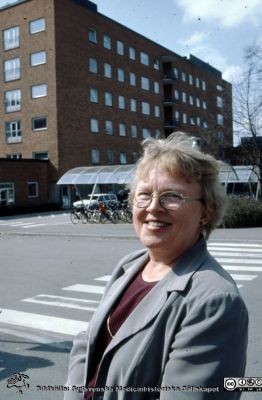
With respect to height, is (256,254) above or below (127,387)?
below

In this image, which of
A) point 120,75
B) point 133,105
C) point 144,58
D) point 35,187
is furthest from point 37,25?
point 144,58

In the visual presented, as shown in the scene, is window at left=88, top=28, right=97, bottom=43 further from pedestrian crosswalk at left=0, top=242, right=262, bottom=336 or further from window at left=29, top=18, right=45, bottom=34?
pedestrian crosswalk at left=0, top=242, right=262, bottom=336

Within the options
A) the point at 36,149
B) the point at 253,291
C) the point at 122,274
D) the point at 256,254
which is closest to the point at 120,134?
the point at 36,149

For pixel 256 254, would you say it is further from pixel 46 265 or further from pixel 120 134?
pixel 120 134

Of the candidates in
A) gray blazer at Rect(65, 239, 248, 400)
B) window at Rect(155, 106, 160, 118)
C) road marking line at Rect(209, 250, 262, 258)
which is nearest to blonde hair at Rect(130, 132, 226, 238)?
gray blazer at Rect(65, 239, 248, 400)

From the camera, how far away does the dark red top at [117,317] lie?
2084 millimetres

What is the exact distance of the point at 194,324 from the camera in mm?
1721

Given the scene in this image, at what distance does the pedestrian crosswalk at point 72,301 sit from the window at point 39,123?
3499 centimetres

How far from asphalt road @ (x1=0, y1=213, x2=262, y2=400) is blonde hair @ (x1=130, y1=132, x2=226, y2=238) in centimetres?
114

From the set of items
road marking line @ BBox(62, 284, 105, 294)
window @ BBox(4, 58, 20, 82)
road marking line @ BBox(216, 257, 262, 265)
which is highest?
window @ BBox(4, 58, 20, 82)

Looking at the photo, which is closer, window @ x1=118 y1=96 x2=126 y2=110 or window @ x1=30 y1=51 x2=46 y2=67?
window @ x1=30 y1=51 x2=46 y2=67

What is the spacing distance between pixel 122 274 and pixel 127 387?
831 millimetres

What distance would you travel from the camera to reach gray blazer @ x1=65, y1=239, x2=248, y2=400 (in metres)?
1.65

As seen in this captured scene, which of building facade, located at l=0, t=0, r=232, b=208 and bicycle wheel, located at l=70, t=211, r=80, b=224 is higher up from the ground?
building facade, located at l=0, t=0, r=232, b=208
